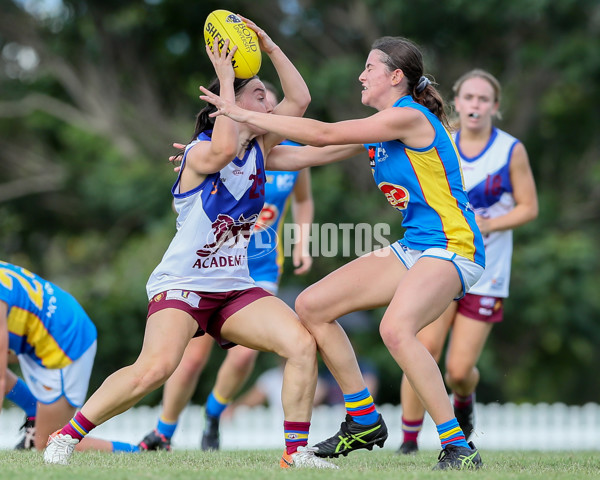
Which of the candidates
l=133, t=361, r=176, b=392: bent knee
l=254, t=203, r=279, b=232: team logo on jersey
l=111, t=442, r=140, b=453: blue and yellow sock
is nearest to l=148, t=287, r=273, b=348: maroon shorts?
l=133, t=361, r=176, b=392: bent knee

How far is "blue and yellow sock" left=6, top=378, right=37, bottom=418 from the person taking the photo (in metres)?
6.25

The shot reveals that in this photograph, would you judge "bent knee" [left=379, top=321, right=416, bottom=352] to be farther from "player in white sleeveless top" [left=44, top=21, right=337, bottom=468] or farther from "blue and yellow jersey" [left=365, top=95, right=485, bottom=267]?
"blue and yellow jersey" [left=365, top=95, right=485, bottom=267]

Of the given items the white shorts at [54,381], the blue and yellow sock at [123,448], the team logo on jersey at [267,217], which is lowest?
the blue and yellow sock at [123,448]

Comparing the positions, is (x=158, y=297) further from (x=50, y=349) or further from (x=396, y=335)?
(x=50, y=349)

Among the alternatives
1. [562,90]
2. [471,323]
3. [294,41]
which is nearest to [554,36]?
[562,90]

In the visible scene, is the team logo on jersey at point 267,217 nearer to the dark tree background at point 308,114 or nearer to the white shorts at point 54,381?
the white shorts at point 54,381

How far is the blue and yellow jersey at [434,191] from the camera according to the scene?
473cm

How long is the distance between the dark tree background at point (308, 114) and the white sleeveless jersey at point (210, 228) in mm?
7597

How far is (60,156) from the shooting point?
54.1 feet

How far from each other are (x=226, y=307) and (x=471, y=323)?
2240 mm

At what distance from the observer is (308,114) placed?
13469mm

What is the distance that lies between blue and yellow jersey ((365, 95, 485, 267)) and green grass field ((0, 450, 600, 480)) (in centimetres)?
119

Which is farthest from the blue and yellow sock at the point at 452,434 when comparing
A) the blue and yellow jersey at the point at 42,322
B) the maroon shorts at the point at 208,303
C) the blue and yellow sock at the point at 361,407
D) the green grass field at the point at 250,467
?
the blue and yellow jersey at the point at 42,322

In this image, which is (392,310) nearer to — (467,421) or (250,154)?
(250,154)
